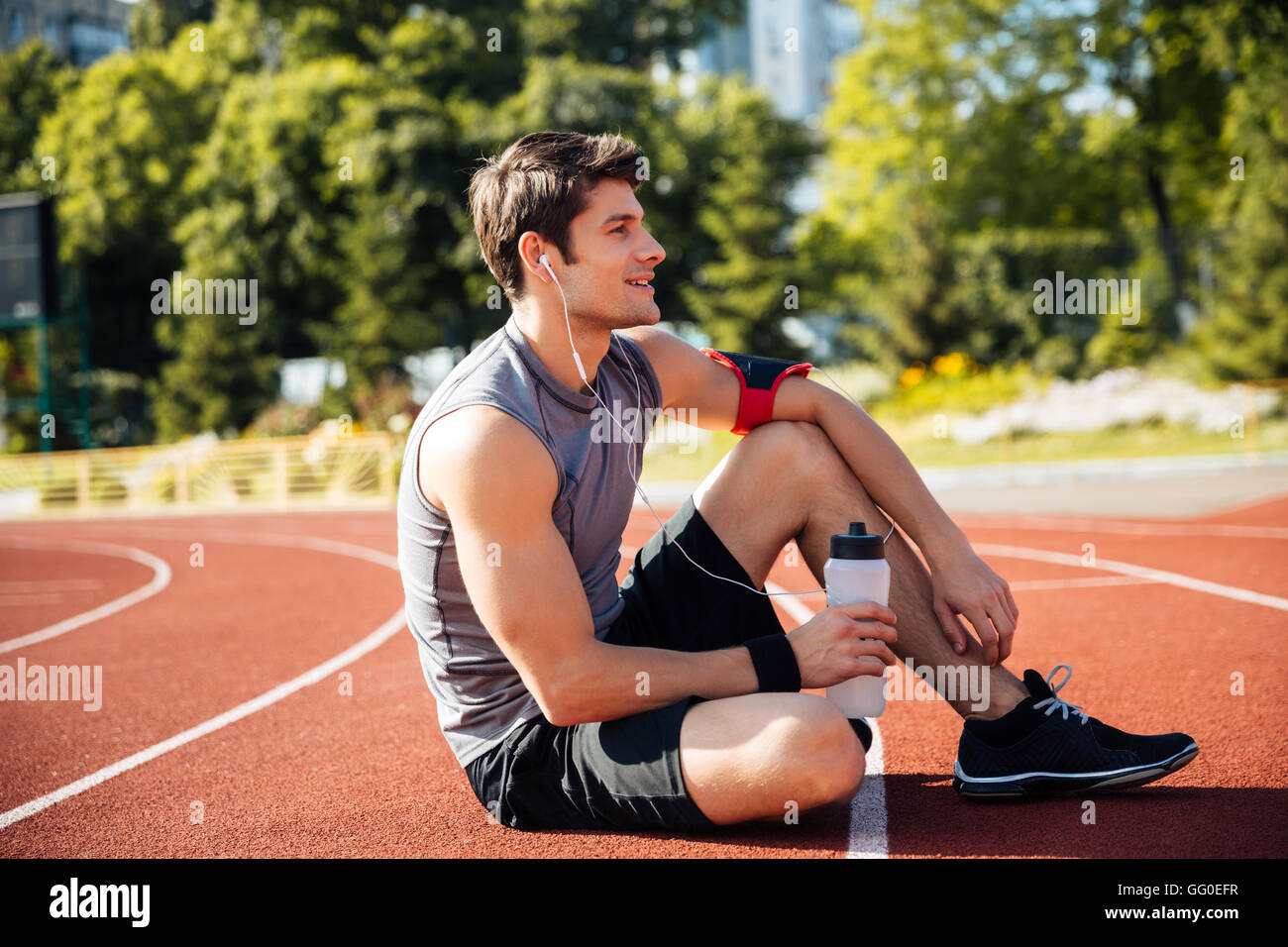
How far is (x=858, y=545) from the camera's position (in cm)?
290

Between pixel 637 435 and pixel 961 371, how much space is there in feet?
83.3

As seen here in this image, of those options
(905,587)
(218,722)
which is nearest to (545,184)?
(905,587)

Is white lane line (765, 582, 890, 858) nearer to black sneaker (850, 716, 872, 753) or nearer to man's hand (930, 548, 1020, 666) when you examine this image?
black sneaker (850, 716, 872, 753)

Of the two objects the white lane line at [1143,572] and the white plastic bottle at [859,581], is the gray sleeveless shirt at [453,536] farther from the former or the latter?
the white lane line at [1143,572]

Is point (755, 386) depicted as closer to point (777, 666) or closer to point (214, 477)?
point (777, 666)

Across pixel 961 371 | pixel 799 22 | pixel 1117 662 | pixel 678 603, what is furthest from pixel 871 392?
pixel 799 22

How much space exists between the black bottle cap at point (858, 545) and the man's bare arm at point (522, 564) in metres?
0.63

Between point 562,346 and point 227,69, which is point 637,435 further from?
point 227,69

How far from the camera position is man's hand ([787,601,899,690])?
2711 millimetres

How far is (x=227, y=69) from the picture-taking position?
120 ft

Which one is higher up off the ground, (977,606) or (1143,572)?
(977,606)

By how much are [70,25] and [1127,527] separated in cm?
6448

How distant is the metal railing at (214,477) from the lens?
71.2 feet

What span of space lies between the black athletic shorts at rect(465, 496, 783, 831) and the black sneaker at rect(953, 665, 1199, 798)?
648 millimetres
